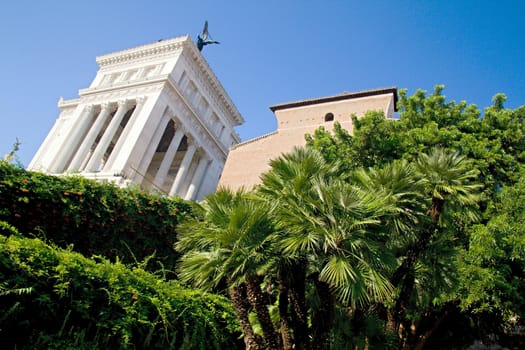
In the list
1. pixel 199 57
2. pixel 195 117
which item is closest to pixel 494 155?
Result: pixel 195 117

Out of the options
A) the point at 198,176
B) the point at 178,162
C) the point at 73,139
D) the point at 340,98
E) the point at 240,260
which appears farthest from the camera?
the point at 178,162

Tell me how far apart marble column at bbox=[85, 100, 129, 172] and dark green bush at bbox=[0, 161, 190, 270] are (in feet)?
50.7

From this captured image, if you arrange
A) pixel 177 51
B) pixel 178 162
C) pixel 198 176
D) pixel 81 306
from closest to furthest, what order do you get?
pixel 81 306, pixel 177 51, pixel 198 176, pixel 178 162

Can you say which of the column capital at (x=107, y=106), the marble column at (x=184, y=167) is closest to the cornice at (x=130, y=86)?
the column capital at (x=107, y=106)

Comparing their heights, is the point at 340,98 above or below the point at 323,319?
above

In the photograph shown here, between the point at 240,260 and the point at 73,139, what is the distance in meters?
26.7

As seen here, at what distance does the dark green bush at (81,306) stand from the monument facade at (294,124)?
56.1 feet

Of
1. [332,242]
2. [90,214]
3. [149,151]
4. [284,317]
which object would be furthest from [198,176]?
[332,242]

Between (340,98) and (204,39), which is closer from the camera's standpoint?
(340,98)

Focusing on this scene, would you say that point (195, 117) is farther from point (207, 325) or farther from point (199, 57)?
point (207, 325)

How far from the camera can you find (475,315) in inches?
417

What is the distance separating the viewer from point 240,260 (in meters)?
5.65

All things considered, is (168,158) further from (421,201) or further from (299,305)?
(421,201)

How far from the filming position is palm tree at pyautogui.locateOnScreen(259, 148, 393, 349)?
17.6 ft
